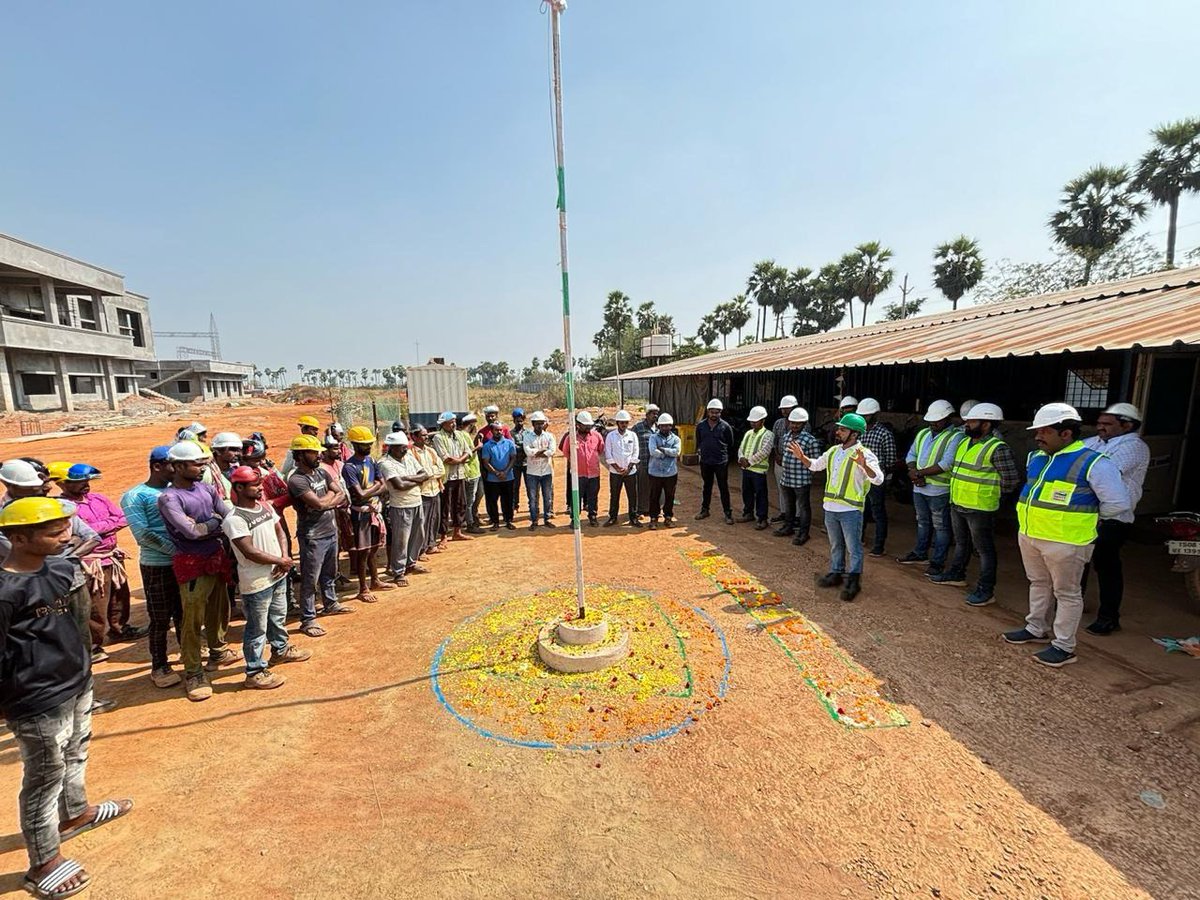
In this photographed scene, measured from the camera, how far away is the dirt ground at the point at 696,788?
7.97ft

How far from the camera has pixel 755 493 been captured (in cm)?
813

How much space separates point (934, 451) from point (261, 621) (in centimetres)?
654

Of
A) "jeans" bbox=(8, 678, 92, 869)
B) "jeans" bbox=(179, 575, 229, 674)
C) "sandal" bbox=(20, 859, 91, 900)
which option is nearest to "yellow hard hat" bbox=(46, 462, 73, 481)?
"jeans" bbox=(179, 575, 229, 674)

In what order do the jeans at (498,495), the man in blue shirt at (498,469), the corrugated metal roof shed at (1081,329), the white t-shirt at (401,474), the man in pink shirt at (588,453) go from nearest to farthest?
the corrugated metal roof shed at (1081,329) → the white t-shirt at (401,474) → the man in blue shirt at (498,469) → the man in pink shirt at (588,453) → the jeans at (498,495)

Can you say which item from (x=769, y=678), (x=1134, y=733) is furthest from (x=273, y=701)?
(x=1134, y=733)

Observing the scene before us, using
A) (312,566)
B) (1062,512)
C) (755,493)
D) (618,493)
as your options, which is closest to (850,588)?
(1062,512)

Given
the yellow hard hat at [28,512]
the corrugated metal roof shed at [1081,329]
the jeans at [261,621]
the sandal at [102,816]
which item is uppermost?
the corrugated metal roof shed at [1081,329]

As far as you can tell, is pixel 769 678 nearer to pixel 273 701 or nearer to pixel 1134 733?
pixel 1134 733

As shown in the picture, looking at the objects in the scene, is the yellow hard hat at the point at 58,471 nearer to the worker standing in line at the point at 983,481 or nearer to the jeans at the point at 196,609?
the jeans at the point at 196,609

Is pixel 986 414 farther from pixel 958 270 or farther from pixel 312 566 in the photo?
pixel 958 270

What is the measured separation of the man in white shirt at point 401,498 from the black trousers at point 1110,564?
20.9ft

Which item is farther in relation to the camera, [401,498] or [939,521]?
[401,498]

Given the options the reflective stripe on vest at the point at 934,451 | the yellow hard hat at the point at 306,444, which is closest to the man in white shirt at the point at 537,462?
the yellow hard hat at the point at 306,444

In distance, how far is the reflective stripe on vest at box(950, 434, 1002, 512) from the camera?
15.8ft
